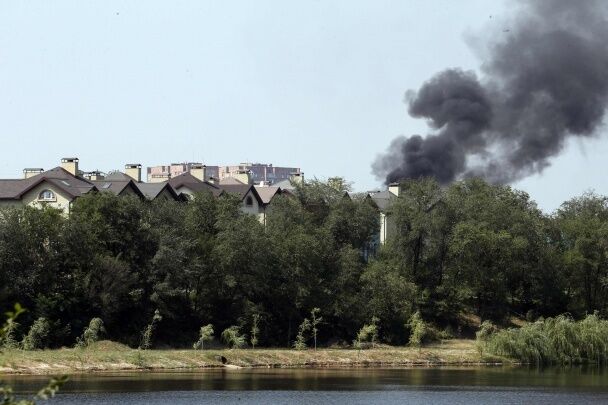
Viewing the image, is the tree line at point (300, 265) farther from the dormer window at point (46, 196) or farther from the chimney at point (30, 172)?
the chimney at point (30, 172)

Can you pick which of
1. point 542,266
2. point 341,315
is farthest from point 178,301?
point 542,266

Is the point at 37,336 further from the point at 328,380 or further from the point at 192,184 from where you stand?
the point at 192,184

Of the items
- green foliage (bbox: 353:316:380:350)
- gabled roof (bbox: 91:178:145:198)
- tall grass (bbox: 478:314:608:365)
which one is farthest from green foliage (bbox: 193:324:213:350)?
gabled roof (bbox: 91:178:145:198)

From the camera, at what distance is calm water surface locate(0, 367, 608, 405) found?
55750 mm

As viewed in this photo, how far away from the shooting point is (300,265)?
88.4m

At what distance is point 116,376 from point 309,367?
1636cm

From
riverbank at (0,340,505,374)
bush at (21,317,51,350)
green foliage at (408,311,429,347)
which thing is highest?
green foliage at (408,311,429,347)

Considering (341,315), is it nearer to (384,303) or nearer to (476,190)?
(384,303)

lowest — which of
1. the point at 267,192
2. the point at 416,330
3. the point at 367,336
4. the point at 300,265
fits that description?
the point at 367,336

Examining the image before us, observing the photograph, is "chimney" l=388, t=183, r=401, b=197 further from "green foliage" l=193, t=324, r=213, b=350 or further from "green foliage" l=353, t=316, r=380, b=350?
"green foliage" l=193, t=324, r=213, b=350

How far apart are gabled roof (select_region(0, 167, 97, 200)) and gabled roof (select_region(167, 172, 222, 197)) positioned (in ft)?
51.9

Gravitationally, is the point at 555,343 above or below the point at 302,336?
below

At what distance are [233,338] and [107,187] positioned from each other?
3173 cm

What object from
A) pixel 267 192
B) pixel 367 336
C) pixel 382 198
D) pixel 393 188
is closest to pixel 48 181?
pixel 367 336
